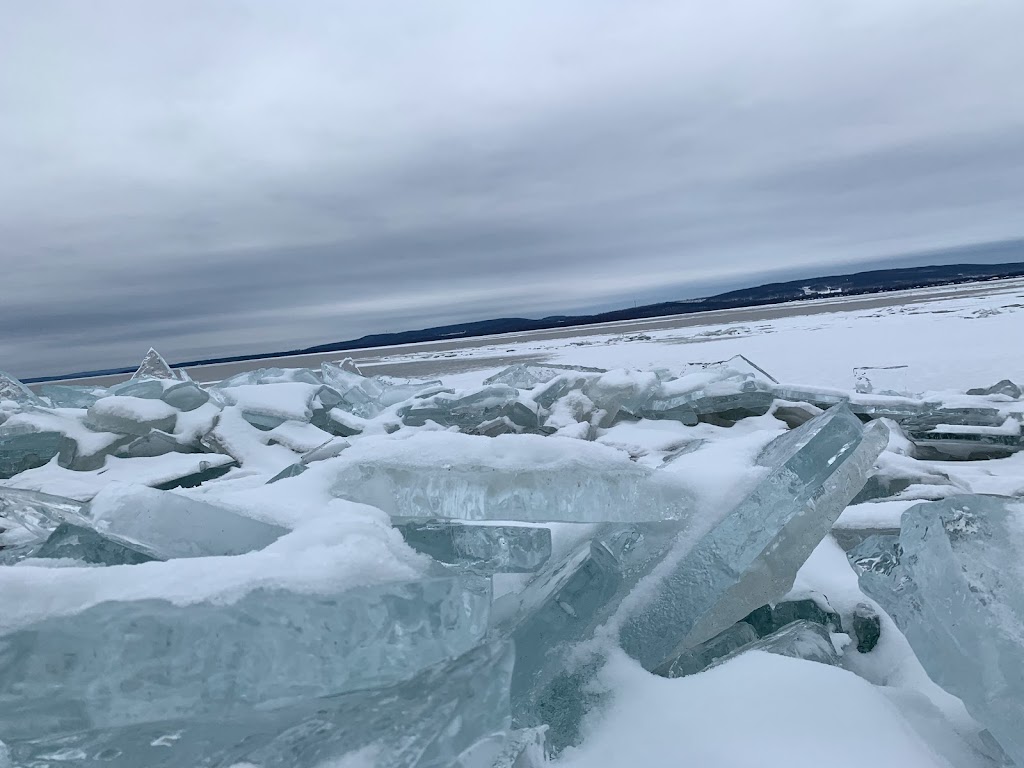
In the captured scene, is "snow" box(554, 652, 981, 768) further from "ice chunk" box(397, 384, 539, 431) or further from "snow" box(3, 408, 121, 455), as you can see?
"snow" box(3, 408, 121, 455)

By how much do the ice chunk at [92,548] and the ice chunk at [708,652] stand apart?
96 centimetres

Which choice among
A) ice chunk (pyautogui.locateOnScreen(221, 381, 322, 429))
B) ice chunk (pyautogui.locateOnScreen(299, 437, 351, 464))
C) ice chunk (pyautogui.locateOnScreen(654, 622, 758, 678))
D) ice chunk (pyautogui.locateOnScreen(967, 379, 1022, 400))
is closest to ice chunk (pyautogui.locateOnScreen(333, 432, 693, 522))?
ice chunk (pyautogui.locateOnScreen(654, 622, 758, 678))

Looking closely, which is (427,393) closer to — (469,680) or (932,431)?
(932,431)

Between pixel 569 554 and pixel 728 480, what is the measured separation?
39cm

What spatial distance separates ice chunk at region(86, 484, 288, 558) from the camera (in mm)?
1210

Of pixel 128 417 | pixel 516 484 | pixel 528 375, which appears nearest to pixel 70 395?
pixel 128 417

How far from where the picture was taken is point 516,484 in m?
1.40

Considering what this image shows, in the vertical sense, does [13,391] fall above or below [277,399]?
above

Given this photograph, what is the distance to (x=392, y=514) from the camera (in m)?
1.43

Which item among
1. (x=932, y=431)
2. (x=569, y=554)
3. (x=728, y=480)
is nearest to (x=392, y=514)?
(x=569, y=554)

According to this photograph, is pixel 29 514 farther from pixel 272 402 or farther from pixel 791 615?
pixel 272 402

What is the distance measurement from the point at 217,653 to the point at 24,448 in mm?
3766

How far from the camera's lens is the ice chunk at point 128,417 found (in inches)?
155

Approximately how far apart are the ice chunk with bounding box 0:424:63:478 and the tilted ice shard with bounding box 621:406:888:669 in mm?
3849
